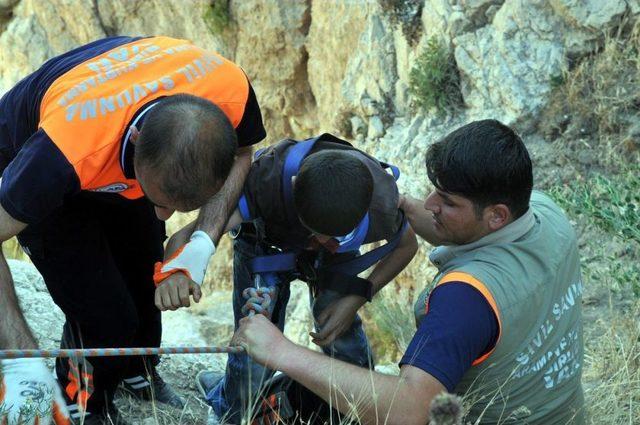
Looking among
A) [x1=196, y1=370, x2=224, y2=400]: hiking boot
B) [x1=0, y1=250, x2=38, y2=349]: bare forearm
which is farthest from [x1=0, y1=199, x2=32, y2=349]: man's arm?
[x1=196, y1=370, x2=224, y2=400]: hiking boot

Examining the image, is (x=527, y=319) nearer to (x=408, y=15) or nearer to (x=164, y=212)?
(x=164, y=212)

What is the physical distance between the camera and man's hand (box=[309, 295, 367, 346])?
9.45ft

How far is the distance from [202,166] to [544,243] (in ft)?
3.36

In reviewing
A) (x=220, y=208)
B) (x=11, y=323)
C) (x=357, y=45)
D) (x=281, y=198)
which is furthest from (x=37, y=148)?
(x=357, y=45)

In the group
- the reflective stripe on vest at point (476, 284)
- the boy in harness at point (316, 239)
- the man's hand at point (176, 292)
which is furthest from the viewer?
the boy in harness at point (316, 239)

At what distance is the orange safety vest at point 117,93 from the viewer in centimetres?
231

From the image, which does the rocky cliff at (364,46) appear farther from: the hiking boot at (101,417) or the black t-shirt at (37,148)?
the black t-shirt at (37,148)

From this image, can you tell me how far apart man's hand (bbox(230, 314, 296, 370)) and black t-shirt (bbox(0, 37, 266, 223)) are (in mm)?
599

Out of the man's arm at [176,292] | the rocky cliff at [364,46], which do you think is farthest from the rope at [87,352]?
the rocky cliff at [364,46]

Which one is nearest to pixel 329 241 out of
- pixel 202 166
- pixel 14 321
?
pixel 202 166

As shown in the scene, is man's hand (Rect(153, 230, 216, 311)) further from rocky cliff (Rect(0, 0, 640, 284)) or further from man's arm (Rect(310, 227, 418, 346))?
rocky cliff (Rect(0, 0, 640, 284))

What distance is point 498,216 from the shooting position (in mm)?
2301

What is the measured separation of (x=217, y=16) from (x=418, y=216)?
7.59 m

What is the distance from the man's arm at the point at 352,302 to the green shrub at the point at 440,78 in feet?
12.3
